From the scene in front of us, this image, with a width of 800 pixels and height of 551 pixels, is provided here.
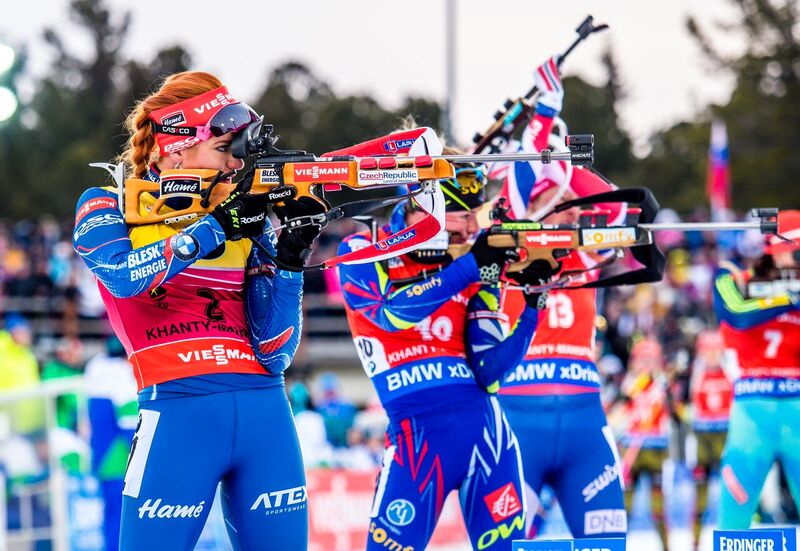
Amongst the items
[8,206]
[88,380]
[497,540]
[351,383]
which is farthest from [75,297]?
[8,206]

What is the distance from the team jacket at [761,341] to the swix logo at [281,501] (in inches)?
140

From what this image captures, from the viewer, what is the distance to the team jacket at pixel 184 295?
11.8 feet

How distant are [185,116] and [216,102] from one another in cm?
11

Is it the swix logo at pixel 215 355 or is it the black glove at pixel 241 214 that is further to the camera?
the swix logo at pixel 215 355

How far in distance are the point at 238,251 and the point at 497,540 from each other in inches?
Result: 60.0

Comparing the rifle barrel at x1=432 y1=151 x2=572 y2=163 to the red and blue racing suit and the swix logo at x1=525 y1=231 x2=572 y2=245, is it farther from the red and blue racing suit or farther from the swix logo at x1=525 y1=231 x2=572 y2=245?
the red and blue racing suit

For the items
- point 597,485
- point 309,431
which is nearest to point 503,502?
point 597,485

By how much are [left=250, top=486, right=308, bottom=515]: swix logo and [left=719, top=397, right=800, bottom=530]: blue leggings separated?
352 cm

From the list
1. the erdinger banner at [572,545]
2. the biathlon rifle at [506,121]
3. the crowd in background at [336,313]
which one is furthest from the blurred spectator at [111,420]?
the erdinger banner at [572,545]

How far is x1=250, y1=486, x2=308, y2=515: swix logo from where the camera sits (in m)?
3.72

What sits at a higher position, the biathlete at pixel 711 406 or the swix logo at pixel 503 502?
the swix logo at pixel 503 502

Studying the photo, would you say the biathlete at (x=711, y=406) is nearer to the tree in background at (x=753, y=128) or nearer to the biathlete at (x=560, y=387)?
the biathlete at (x=560, y=387)

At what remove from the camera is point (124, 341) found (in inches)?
152

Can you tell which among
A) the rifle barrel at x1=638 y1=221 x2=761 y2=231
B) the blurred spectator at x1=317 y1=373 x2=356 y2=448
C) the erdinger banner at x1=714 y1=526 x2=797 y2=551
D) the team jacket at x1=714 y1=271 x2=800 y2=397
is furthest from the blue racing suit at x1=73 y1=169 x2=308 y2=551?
the blurred spectator at x1=317 y1=373 x2=356 y2=448
